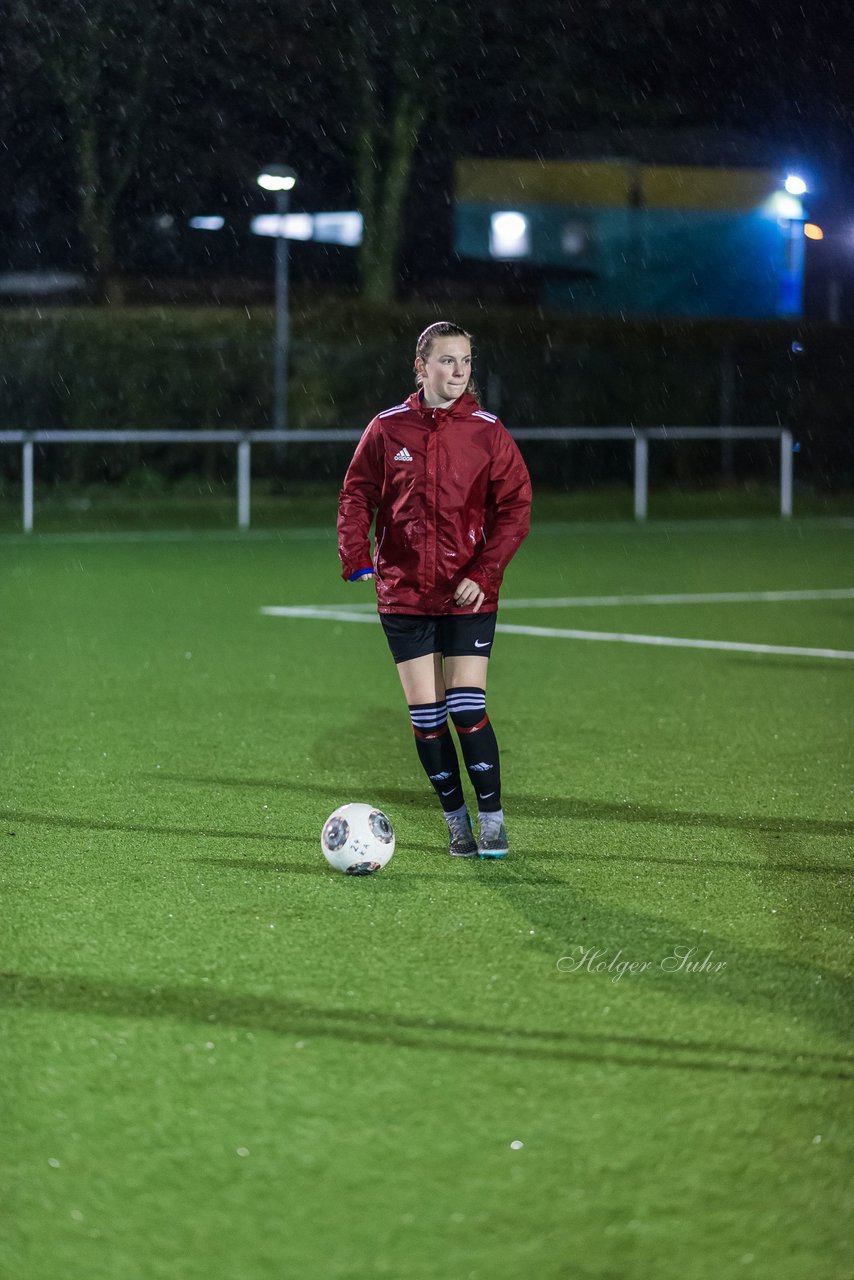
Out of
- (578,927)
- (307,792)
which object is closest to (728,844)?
(578,927)

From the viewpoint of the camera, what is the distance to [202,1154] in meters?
3.62

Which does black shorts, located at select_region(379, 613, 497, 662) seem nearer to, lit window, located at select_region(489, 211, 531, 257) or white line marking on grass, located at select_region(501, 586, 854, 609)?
white line marking on grass, located at select_region(501, 586, 854, 609)

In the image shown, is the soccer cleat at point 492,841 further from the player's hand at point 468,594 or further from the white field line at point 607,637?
the white field line at point 607,637

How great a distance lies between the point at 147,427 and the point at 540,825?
20.6 m

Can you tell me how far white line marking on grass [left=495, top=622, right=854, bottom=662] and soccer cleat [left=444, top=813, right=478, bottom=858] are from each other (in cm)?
587

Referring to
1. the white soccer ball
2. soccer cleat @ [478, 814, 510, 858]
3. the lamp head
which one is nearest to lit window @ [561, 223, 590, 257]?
the lamp head

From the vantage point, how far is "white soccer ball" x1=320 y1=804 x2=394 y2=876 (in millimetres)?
5926

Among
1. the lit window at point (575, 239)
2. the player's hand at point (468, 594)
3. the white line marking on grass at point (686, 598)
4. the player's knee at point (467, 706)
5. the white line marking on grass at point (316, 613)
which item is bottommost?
the white line marking on grass at point (316, 613)

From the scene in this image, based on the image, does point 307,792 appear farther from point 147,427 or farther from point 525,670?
point 147,427

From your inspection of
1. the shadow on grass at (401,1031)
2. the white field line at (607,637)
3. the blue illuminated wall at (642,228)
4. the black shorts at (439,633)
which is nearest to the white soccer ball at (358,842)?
the black shorts at (439,633)

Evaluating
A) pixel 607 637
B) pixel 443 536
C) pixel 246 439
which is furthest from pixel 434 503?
pixel 246 439

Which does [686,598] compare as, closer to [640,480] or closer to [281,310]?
[640,480]

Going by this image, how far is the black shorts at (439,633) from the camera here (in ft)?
20.2

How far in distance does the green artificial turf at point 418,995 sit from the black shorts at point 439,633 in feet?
2.32
